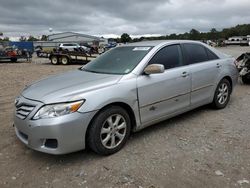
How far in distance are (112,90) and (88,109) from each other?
45cm

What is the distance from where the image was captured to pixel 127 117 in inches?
142

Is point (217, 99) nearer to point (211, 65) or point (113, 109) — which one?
point (211, 65)

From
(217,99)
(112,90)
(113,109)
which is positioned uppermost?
(112,90)

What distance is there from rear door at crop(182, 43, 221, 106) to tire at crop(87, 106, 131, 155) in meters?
1.65

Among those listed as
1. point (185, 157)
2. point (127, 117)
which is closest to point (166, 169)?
point (185, 157)

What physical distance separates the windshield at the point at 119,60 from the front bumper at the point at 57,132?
1.08m

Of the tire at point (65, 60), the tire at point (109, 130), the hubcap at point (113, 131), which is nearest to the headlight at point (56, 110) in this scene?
the tire at point (109, 130)

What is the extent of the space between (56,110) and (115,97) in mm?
787

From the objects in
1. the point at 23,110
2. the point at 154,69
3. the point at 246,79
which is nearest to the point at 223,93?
the point at 154,69

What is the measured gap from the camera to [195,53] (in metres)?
4.88

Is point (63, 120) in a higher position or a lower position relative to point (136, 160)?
higher

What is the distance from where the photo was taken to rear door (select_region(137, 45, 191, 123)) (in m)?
3.77

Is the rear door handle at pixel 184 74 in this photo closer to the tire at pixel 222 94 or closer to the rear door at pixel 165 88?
the rear door at pixel 165 88

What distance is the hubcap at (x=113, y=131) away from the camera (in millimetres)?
3402
